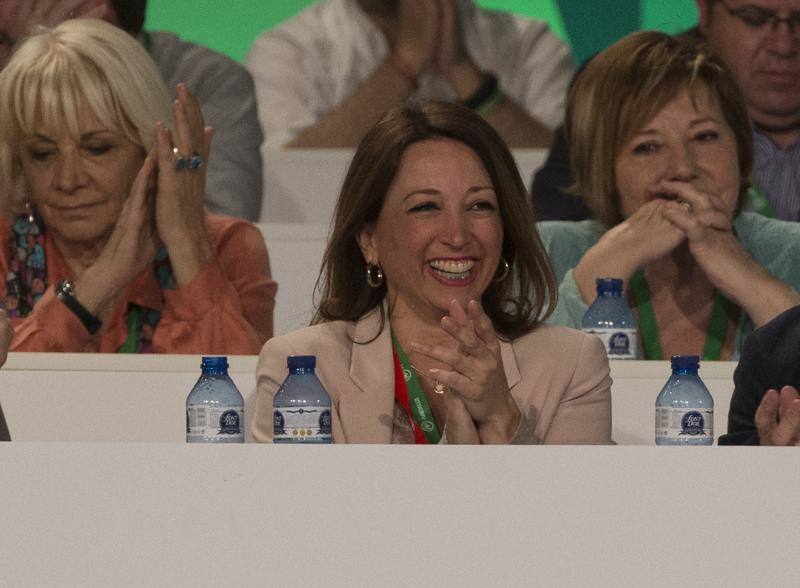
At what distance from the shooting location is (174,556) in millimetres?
1251

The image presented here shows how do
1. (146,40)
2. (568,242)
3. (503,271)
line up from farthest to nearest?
(146,40), (568,242), (503,271)

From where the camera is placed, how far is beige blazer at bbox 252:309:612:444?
2.04 m

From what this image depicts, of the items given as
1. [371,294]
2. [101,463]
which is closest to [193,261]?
[371,294]

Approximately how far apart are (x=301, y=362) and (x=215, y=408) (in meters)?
0.19

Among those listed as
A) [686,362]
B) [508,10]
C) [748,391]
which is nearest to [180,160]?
[686,362]

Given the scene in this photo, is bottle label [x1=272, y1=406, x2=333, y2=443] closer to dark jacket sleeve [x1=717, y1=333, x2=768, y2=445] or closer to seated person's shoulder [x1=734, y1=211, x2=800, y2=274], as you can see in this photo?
dark jacket sleeve [x1=717, y1=333, x2=768, y2=445]

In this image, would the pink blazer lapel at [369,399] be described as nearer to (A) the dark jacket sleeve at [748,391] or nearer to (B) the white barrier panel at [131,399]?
(B) the white barrier panel at [131,399]

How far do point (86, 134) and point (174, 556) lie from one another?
181cm

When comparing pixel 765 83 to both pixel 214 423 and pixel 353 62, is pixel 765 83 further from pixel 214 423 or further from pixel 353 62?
pixel 214 423

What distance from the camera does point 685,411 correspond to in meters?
2.06

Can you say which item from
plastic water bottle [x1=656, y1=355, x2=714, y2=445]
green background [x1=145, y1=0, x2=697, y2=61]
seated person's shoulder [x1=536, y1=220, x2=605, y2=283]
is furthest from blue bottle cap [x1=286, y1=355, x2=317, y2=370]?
green background [x1=145, y1=0, x2=697, y2=61]

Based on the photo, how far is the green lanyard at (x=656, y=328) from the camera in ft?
9.26

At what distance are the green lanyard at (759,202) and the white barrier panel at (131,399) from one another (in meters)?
1.08

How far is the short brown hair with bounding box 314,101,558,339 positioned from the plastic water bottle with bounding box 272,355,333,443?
23 centimetres
